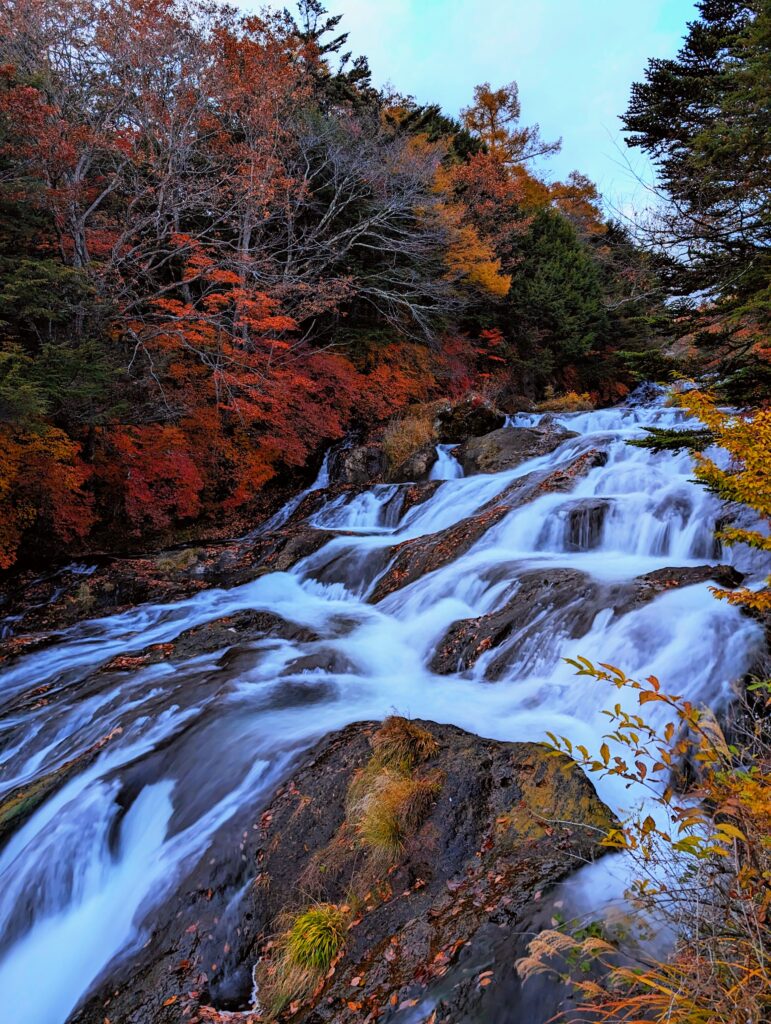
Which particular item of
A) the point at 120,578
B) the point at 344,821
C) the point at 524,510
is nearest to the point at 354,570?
the point at 524,510

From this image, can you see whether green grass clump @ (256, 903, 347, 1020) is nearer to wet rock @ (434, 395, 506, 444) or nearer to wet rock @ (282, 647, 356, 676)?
wet rock @ (282, 647, 356, 676)

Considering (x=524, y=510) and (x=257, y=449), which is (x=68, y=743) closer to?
(x=524, y=510)

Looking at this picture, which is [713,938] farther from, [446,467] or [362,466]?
[362,466]

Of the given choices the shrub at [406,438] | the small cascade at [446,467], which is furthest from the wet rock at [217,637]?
the shrub at [406,438]

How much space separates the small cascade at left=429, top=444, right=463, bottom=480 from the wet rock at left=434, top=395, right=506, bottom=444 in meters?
0.59

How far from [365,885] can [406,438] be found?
1245cm

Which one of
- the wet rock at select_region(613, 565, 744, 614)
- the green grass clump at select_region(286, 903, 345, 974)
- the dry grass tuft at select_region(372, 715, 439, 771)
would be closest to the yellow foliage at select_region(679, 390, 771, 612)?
the wet rock at select_region(613, 565, 744, 614)

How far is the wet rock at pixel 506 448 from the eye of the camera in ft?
43.8

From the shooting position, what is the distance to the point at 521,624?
21.1 ft

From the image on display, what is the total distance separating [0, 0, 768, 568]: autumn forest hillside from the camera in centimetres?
950

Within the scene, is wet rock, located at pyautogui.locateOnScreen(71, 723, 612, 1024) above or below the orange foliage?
below

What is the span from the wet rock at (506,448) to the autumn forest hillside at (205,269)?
3470 mm

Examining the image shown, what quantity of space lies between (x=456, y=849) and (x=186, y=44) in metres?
14.4

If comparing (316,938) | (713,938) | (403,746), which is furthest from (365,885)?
(713,938)
